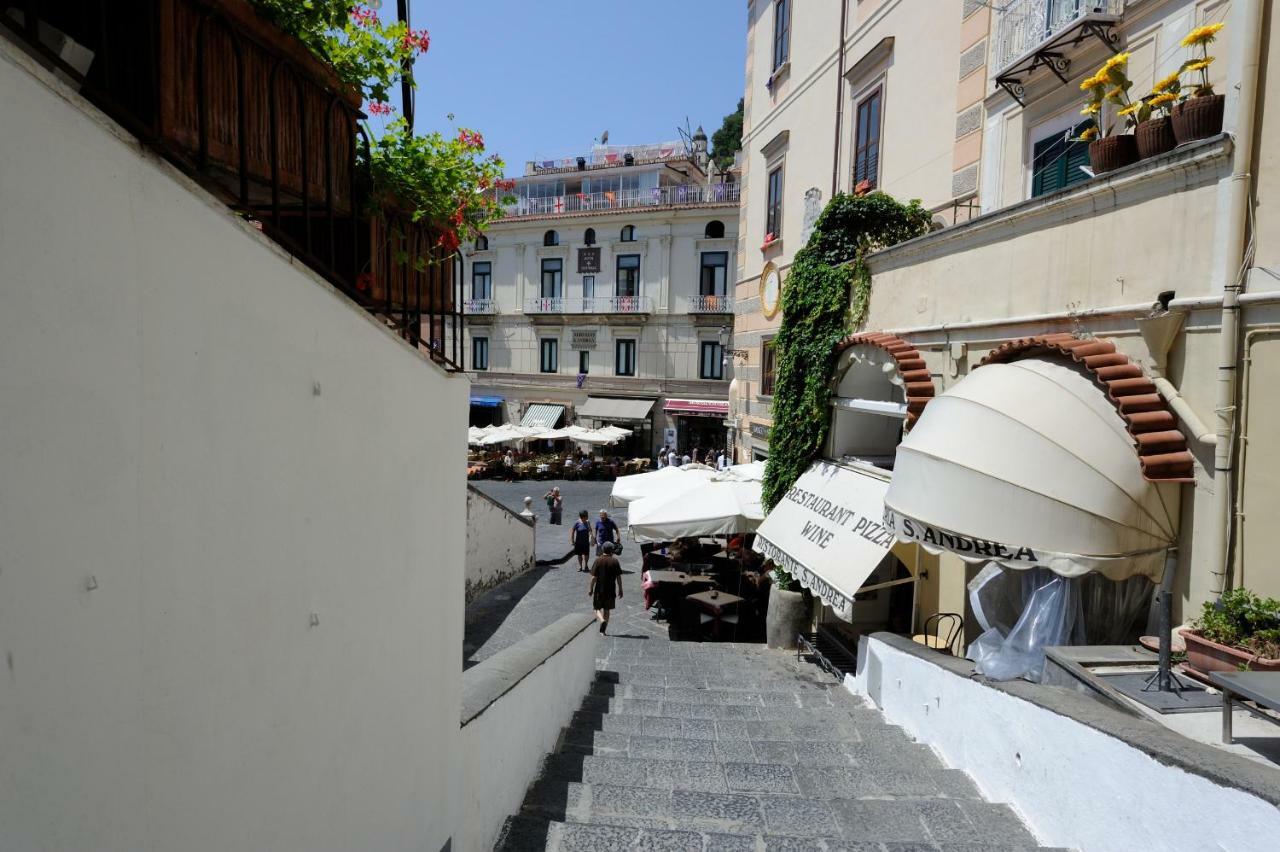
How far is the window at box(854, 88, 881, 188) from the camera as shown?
43.3 feet

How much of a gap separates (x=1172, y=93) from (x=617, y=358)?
103 ft

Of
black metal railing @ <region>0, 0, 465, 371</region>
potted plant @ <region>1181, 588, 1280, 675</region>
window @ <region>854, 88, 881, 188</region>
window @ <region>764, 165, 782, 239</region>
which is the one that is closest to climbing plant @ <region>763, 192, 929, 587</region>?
window @ <region>854, 88, 881, 188</region>

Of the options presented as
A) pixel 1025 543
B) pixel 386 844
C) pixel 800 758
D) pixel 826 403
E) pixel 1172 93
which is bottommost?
pixel 800 758

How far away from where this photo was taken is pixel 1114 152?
6.79 metres

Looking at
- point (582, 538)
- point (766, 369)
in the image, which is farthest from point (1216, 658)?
point (766, 369)

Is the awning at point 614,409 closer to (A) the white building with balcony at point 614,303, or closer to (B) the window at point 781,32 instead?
(A) the white building with balcony at point 614,303

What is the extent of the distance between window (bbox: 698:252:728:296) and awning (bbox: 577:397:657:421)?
5.40m

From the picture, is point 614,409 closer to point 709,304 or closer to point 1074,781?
point 709,304

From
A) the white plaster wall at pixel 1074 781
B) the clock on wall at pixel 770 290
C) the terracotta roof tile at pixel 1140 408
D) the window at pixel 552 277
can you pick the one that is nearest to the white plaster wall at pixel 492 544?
the clock on wall at pixel 770 290

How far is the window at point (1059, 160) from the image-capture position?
8.99 metres

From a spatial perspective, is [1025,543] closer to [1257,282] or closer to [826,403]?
[1257,282]

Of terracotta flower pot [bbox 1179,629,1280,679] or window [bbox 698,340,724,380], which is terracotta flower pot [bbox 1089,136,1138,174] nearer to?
terracotta flower pot [bbox 1179,629,1280,679]

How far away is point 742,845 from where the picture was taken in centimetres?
439

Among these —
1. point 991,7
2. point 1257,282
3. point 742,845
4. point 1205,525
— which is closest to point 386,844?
point 742,845
